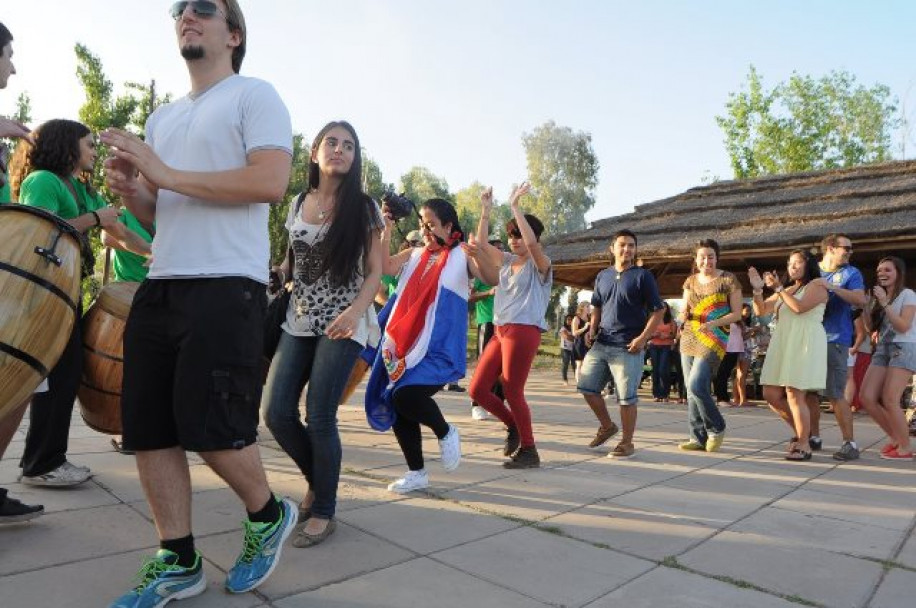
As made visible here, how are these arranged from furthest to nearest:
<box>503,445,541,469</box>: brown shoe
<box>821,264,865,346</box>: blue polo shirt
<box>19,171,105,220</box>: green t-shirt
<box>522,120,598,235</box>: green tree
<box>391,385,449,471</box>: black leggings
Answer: <box>522,120,598,235</box>: green tree → <box>821,264,865,346</box>: blue polo shirt → <box>503,445,541,469</box>: brown shoe → <box>391,385,449,471</box>: black leggings → <box>19,171,105,220</box>: green t-shirt

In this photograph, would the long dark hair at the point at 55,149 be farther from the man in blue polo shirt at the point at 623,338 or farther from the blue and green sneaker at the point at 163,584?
the man in blue polo shirt at the point at 623,338

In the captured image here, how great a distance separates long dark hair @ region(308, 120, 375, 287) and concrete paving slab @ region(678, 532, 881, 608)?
2.02 m

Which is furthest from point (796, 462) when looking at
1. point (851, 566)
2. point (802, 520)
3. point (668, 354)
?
point (668, 354)

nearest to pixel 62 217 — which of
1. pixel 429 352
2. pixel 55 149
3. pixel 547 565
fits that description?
pixel 55 149

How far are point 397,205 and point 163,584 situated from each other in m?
2.48

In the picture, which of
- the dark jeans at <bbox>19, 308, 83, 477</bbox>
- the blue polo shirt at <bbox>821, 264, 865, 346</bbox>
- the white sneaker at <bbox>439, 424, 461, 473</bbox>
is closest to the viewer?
the dark jeans at <bbox>19, 308, 83, 477</bbox>

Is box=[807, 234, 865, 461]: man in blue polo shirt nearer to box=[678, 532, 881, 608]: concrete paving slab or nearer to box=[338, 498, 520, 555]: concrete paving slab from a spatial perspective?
box=[678, 532, 881, 608]: concrete paving slab

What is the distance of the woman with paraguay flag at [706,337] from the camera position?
19.0ft

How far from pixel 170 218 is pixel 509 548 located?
78.7 inches

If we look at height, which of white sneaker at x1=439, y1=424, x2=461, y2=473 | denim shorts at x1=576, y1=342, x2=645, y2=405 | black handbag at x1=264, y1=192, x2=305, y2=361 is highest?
black handbag at x1=264, y1=192, x2=305, y2=361

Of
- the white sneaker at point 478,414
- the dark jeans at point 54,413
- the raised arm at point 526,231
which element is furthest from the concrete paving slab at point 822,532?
the white sneaker at point 478,414

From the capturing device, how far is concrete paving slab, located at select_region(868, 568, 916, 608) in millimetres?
2557

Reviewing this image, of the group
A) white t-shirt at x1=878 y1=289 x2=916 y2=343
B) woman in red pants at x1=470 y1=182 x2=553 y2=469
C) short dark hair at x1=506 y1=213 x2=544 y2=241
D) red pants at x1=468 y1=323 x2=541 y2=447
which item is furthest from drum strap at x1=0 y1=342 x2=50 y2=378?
white t-shirt at x1=878 y1=289 x2=916 y2=343

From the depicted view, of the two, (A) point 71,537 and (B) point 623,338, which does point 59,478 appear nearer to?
(A) point 71,537
